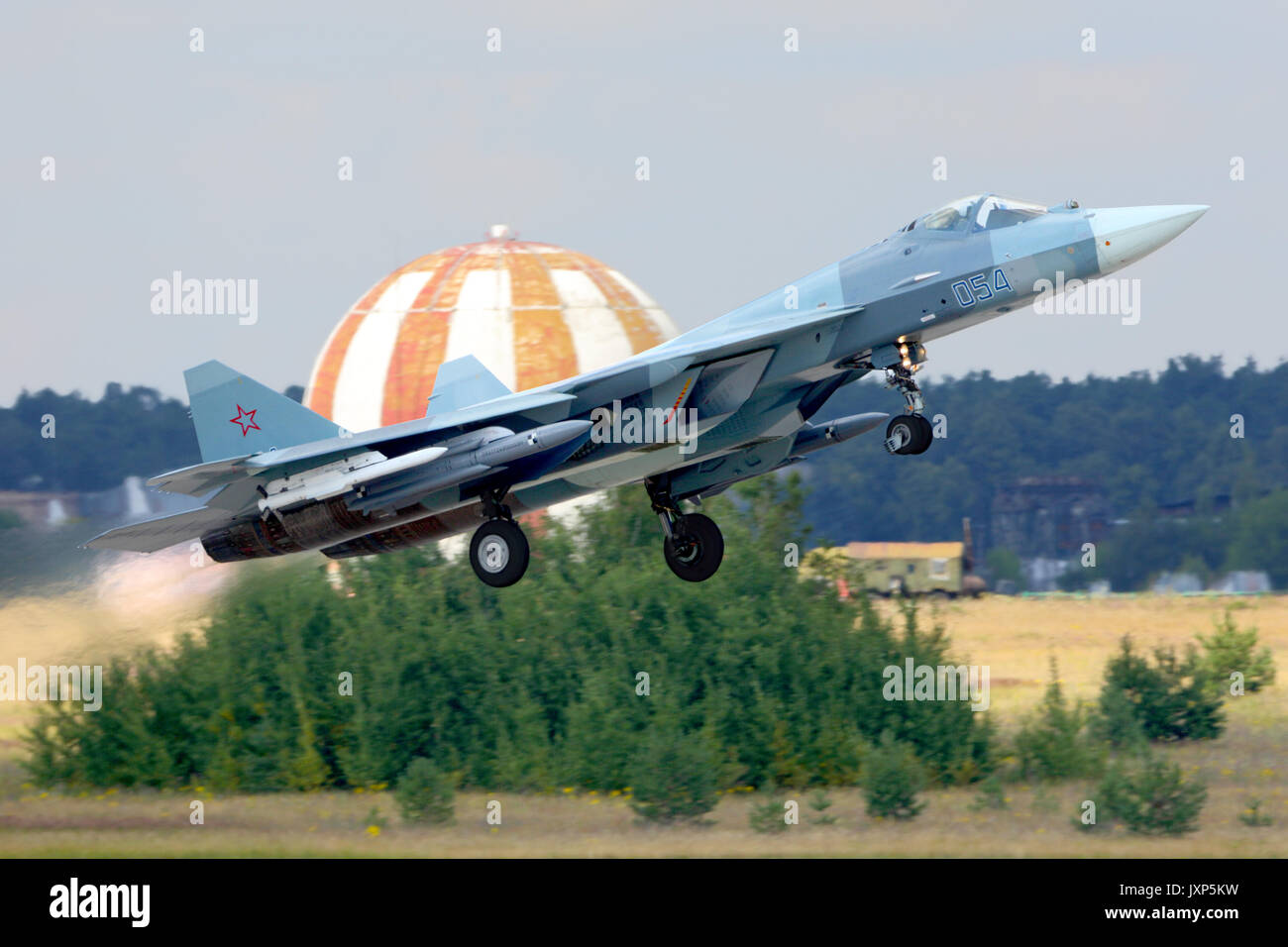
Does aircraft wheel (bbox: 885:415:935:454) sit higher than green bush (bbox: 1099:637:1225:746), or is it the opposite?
aircraft wheel (bbox: 885:415:935:454)

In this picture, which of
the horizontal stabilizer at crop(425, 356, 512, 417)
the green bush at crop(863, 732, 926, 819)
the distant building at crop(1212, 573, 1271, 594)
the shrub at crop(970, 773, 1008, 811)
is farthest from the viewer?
the distant building at crop(1212, 573, 1271, 594)

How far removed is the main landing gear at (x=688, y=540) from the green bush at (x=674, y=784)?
7104 mm

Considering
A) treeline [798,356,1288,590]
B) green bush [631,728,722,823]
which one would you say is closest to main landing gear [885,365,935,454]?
green bush [631,728,722,823]

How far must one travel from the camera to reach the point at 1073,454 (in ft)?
174

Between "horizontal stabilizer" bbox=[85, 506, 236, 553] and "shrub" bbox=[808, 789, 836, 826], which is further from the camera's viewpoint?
"shrub" bbox=[808, 789, 836, 826]

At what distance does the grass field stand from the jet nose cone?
35.2ft

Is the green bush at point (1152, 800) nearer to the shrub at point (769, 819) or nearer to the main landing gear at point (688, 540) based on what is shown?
the shrub at point (769, 819)

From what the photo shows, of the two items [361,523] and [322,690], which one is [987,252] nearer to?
[361,523]

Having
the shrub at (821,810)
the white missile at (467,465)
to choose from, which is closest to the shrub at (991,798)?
the shrub at (821,810)

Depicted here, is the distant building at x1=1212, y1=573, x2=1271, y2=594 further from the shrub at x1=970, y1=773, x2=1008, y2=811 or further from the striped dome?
the striped dome

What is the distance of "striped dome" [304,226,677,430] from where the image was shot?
39.9m

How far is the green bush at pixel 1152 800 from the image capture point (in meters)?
25.8
